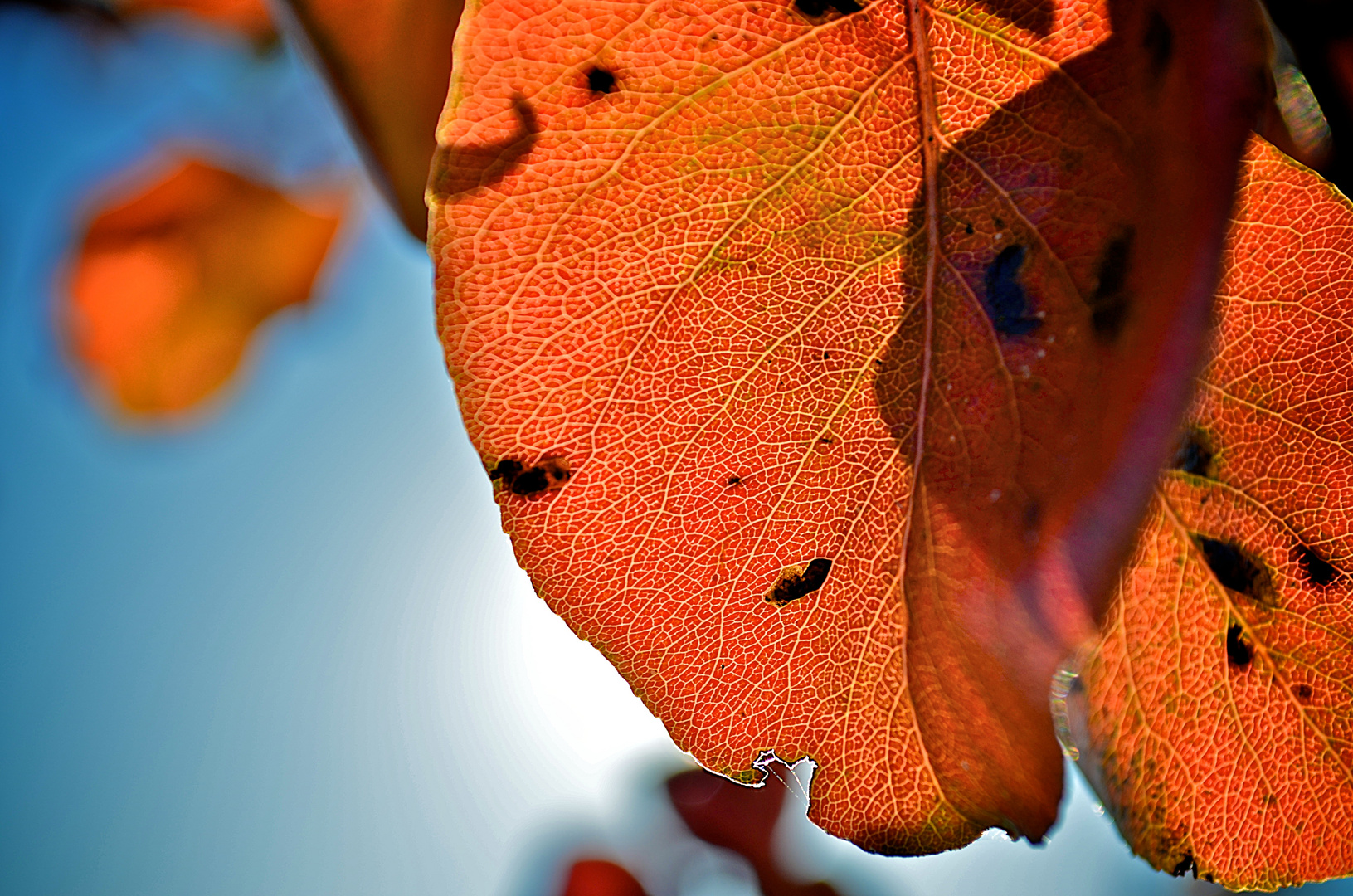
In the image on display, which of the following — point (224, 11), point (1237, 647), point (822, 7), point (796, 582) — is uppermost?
point (224, 11)

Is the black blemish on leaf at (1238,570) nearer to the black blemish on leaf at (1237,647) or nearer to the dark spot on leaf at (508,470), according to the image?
the black blemish on leaf at (1237,647)

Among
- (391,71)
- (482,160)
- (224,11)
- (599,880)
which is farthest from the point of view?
(599,880)

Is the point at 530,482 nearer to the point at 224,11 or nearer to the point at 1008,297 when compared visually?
the point at 1008,297

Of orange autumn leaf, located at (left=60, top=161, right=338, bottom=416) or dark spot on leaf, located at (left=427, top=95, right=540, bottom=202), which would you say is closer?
dark spot on leaf, located at (left=427, top=95, right=540, bottom=202)

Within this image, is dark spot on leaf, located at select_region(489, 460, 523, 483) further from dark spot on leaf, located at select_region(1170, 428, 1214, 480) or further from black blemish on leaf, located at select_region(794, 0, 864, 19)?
dark spot on leaf, located at select_region(1170, 428, 1214, 480)

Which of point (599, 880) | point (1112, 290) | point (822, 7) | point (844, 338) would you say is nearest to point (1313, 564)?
point (1112, 290)

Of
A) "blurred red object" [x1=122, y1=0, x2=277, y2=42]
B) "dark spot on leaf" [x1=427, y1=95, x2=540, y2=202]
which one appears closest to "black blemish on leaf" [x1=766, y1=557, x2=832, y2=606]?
"dark spot on leaf" [x1=427, y1=95, x2=540, y2=202]

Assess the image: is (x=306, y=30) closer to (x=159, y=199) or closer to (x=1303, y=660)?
(x=1303, y=660)
